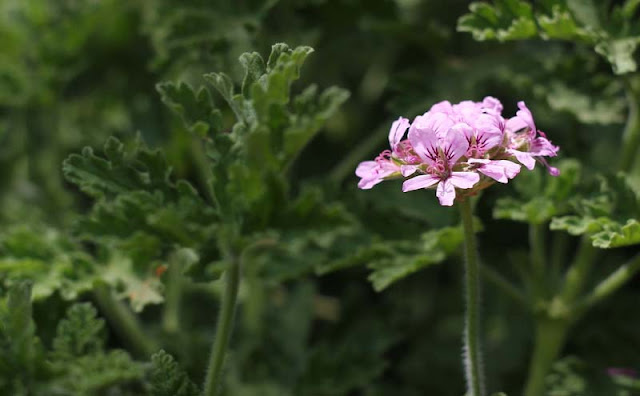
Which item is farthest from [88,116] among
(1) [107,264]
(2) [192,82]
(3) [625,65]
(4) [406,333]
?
(3) [625,65]

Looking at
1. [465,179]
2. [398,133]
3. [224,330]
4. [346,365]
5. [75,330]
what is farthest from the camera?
[346,365]

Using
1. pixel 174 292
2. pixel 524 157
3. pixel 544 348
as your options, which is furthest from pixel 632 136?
pixel 174 292

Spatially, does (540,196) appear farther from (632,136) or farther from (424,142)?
(424,142)

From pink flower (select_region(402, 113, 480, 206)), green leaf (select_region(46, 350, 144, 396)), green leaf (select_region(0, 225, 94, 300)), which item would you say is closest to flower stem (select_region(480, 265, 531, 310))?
pink flower (select_region(402, 113, 480, 206))

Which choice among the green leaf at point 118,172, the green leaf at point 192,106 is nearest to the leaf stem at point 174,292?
the green leaf at point 118,172

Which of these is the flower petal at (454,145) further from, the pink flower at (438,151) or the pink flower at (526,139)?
the pink flower at (526,139)
